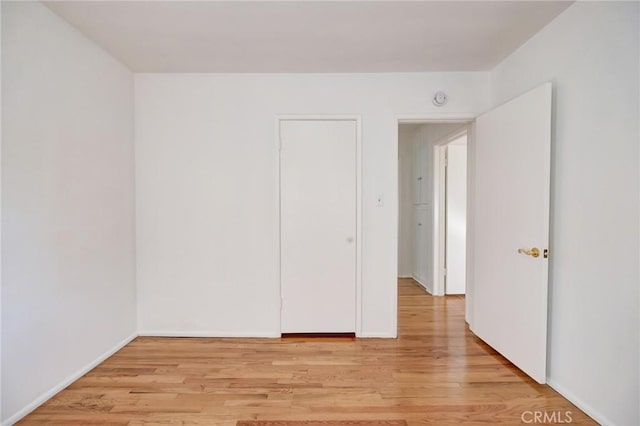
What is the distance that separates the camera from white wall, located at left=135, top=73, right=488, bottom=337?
274 cm

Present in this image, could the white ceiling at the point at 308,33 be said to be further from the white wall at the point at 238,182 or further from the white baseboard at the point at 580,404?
the white baseboard at the point at 580,404

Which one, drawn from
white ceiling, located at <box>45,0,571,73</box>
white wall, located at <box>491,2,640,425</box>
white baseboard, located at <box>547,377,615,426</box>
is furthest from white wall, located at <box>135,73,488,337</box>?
white baseboard, located at <box>547,377,615,426</box>

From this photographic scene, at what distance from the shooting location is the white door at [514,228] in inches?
77.1

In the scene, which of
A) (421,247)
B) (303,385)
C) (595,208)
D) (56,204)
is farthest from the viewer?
(421,247)

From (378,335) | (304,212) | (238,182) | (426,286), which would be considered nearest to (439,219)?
(426,286)

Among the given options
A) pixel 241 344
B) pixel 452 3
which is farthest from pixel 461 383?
pixel 452 3

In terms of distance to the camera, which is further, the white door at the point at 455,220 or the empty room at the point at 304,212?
the white door at the point at 455,220

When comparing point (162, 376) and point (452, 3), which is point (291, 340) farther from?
point (452, 3)

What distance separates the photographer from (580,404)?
1.79 meters

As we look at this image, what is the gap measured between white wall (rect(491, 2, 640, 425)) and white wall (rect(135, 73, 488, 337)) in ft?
3.14

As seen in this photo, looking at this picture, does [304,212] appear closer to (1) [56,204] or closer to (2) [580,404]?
(1) [56,204]

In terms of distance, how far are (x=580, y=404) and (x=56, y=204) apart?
340cm

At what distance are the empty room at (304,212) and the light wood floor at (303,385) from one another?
18 millimetres

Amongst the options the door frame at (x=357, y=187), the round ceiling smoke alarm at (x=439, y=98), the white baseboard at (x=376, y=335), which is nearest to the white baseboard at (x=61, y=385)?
the door frame at (x=357, y=187)
